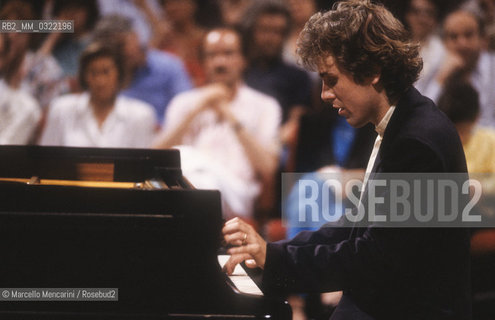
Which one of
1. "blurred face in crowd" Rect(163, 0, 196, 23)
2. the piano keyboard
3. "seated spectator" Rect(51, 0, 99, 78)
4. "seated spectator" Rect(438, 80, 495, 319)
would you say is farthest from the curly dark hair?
"seated spectator" Rect(51, 0, 99, 78)

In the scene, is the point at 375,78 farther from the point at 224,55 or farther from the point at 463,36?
the point at 463,36

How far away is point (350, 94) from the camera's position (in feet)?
5.71

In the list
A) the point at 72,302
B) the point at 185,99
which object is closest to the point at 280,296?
the point at 72,302

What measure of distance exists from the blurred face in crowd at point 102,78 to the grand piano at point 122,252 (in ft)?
10.3

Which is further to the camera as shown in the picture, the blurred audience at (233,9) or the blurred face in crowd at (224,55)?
the blurred audience at (233,9)

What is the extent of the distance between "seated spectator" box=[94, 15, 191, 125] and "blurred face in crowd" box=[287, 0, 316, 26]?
941mm

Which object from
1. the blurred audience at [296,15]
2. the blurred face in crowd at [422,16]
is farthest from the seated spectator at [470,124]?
the blurred audience at [296,15]

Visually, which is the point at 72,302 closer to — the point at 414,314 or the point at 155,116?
the point at 414,314

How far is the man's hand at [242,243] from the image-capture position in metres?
1.63

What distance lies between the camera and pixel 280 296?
1657mm

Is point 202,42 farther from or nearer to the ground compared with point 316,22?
farther from the ground

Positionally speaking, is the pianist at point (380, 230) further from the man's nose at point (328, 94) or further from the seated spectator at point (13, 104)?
the seated spectator at point (13, 104)

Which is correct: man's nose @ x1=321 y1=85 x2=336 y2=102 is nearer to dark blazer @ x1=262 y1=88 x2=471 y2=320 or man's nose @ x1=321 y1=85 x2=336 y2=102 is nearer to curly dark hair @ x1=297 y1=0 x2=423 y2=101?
curly dark hair @ x1=297 y1=0 x2=423 y2=101

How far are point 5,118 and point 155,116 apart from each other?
1.13 meters
